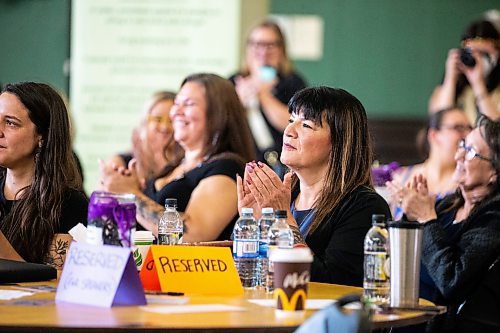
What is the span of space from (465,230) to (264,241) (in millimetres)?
1056

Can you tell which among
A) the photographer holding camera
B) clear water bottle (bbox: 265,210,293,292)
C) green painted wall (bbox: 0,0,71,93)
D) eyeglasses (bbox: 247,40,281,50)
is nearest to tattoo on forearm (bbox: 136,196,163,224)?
clear water bottle (bbox: 265,210,293,292)

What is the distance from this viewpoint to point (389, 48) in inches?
403

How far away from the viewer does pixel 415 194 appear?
3785mm

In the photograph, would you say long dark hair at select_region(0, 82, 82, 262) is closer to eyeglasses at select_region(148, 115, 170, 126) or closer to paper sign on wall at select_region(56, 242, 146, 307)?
paper sign on wall at select_region(56, 242, 146, 307)

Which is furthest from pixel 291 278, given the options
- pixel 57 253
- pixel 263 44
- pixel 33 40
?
pixel 33 40

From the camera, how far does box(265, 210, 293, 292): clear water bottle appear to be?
8.82ft

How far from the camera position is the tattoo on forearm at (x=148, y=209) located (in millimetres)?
4301

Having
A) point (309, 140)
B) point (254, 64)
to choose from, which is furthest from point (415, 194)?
point (254, 64)

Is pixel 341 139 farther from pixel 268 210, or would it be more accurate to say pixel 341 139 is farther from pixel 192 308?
pixel 192 308

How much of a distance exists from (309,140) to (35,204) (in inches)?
37.0

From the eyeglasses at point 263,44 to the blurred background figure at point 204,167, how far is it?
5.00 ft

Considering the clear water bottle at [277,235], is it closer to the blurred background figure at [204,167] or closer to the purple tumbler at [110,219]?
the purple tumbler at [110,219]

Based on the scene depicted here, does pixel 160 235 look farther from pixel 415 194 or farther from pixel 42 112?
pixel 415 194

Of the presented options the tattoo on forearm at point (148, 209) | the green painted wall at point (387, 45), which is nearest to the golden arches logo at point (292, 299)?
the tattoo on forearm at point (148, 209)
